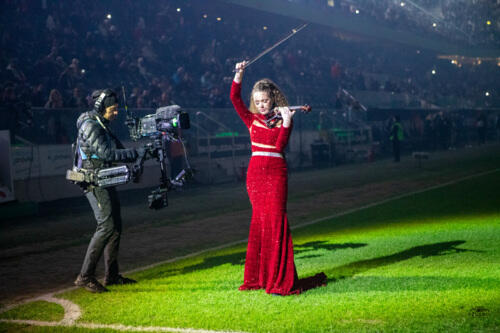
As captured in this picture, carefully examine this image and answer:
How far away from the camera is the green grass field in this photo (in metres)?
5.24

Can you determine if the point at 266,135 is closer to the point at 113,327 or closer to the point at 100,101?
the point at 100,101

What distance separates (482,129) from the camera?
1490 inches

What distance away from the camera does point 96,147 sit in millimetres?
6449

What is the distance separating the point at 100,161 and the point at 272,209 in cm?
200

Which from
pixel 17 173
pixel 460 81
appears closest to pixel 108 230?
pixel 17 173

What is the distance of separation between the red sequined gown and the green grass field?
0.23 m

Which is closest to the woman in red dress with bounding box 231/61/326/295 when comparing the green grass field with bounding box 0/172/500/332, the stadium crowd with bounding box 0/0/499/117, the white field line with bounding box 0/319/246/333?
the green grass field with bounding box 0/172/500/332

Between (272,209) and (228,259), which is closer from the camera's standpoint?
(272,209)

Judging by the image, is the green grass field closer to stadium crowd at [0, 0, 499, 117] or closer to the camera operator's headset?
the camera operator's headset

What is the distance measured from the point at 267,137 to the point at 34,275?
405 centimetres

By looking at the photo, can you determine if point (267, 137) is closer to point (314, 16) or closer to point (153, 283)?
point (153, 283)

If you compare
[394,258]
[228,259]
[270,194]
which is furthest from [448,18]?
[270,194]

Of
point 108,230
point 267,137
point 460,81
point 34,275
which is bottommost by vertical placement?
point 34,275

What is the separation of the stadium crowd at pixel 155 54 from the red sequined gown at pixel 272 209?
489 cm
